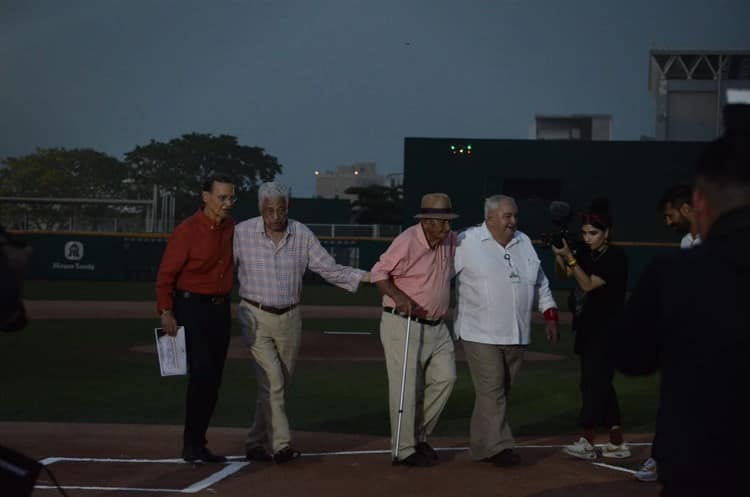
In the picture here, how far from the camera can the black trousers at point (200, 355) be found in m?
8.53

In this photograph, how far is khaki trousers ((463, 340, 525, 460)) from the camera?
28.4 feet

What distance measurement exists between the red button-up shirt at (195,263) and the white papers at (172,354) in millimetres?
235

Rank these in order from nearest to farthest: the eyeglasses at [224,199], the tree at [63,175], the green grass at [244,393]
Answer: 1. the eyeglasses at [224,199]
2. the green grass at [244,393]
3. the tree at [63,175]

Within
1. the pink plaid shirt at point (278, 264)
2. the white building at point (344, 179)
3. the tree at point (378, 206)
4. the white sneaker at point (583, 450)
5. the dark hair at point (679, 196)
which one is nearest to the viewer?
the dark hair at point (679, 196)

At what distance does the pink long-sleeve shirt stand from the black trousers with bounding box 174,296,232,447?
1.23 metres

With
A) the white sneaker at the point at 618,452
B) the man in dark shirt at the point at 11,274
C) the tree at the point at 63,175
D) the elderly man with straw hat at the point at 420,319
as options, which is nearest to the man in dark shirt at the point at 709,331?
the man in dark shirt at the point at 11,274

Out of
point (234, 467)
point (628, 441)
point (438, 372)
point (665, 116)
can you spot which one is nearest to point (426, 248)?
point (438, 372)

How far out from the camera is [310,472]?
8344 millimetres

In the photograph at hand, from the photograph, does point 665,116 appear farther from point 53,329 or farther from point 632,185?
point 53,329

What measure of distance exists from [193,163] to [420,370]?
93762 mm

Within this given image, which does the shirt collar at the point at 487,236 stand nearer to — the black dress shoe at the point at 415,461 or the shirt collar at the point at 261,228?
the shirt collar at the point at 261,228

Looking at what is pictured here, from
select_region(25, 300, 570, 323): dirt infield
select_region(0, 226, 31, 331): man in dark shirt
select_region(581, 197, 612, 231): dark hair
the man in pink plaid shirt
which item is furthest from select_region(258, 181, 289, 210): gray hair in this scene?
select_region(25, 300, 570, 323): dirt infield

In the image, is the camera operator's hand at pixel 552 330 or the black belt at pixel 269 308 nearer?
the black belt at pixel 269 308

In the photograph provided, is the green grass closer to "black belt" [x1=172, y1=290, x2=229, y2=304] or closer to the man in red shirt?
the man in red shirt
